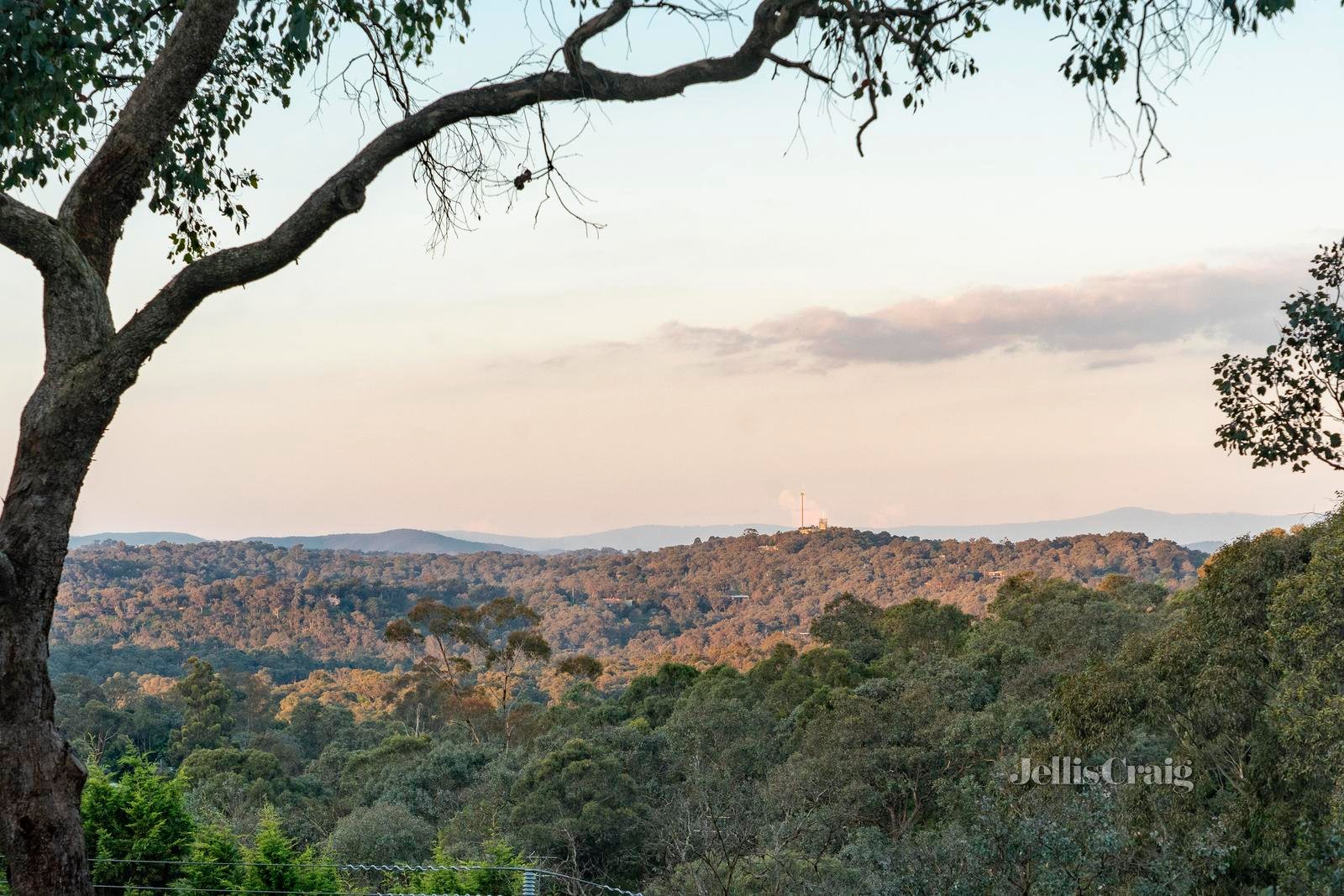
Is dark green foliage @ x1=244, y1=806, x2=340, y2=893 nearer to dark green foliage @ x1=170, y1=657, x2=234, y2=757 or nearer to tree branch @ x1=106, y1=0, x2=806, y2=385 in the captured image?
tree branch @ x1=106, y1=0, x2=806, y2=385

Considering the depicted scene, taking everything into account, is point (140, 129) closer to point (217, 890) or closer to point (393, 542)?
point (217, 890)

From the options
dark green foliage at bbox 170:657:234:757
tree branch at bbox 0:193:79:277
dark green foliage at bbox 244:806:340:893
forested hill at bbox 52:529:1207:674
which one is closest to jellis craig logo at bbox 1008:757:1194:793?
dark green foliage at bbox 244:806:340:893

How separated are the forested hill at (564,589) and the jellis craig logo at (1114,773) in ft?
116

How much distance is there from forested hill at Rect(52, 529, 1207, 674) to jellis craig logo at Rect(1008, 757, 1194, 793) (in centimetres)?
3523

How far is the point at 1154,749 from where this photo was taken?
1138cm

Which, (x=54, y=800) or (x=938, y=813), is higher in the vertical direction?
(x=54, y=800)

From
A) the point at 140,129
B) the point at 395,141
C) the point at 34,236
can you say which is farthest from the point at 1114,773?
the point at 34,236

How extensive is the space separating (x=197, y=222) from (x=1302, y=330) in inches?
293

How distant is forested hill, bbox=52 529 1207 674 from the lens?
6347 centimetres

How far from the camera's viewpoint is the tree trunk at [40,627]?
11.2 feet

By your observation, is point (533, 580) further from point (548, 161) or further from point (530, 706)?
point (548, 161)

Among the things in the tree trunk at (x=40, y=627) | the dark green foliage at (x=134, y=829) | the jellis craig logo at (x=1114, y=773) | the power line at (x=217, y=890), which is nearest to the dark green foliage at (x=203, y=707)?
the jellis craig logo at (x=1114, y=773)

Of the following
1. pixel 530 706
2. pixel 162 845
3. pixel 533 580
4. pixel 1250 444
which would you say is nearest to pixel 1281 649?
pixel 1250 444

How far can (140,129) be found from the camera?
3.90 meters
